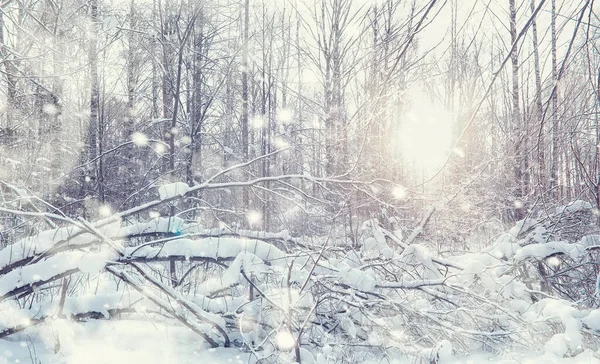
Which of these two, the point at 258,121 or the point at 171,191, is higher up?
the point at 258,121

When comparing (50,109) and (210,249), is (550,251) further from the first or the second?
(50,109)

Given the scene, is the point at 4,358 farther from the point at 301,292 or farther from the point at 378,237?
Result: the point at 378,237

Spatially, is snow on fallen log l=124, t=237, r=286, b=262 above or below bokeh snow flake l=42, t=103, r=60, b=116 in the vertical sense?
below

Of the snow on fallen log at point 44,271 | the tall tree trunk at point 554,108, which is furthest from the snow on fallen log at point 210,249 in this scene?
the tall tree trunk at point 554,108

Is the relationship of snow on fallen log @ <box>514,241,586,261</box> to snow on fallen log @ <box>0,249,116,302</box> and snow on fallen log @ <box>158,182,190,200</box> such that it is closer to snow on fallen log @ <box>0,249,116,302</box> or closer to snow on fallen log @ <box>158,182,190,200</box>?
snow on fallen log @ <box>158,182,190,200</box>

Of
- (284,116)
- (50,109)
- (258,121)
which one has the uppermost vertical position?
(284,116)

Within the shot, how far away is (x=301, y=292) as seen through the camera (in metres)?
Answer: 2.84

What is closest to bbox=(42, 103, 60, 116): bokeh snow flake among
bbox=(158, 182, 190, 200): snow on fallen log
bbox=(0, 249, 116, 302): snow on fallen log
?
bbox=(158, 182, 190, 200): snow on fallen log

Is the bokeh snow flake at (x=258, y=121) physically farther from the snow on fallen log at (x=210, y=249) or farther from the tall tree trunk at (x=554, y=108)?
the snow on fallen log at (x=210, y=249)

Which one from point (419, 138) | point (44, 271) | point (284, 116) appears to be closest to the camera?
point (44, 271)

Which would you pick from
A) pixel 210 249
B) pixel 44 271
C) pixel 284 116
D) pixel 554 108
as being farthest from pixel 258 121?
pixel 44 271

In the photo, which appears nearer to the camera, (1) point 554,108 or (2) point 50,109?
(1) point 554,108

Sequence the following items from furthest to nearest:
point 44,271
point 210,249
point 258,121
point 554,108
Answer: point 258,121 → point 554,108 → point 210,249 → point 44,271

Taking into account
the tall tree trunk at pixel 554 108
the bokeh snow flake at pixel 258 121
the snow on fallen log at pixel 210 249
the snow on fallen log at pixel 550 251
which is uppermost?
the bokeh snow flake at pixel 258 121
